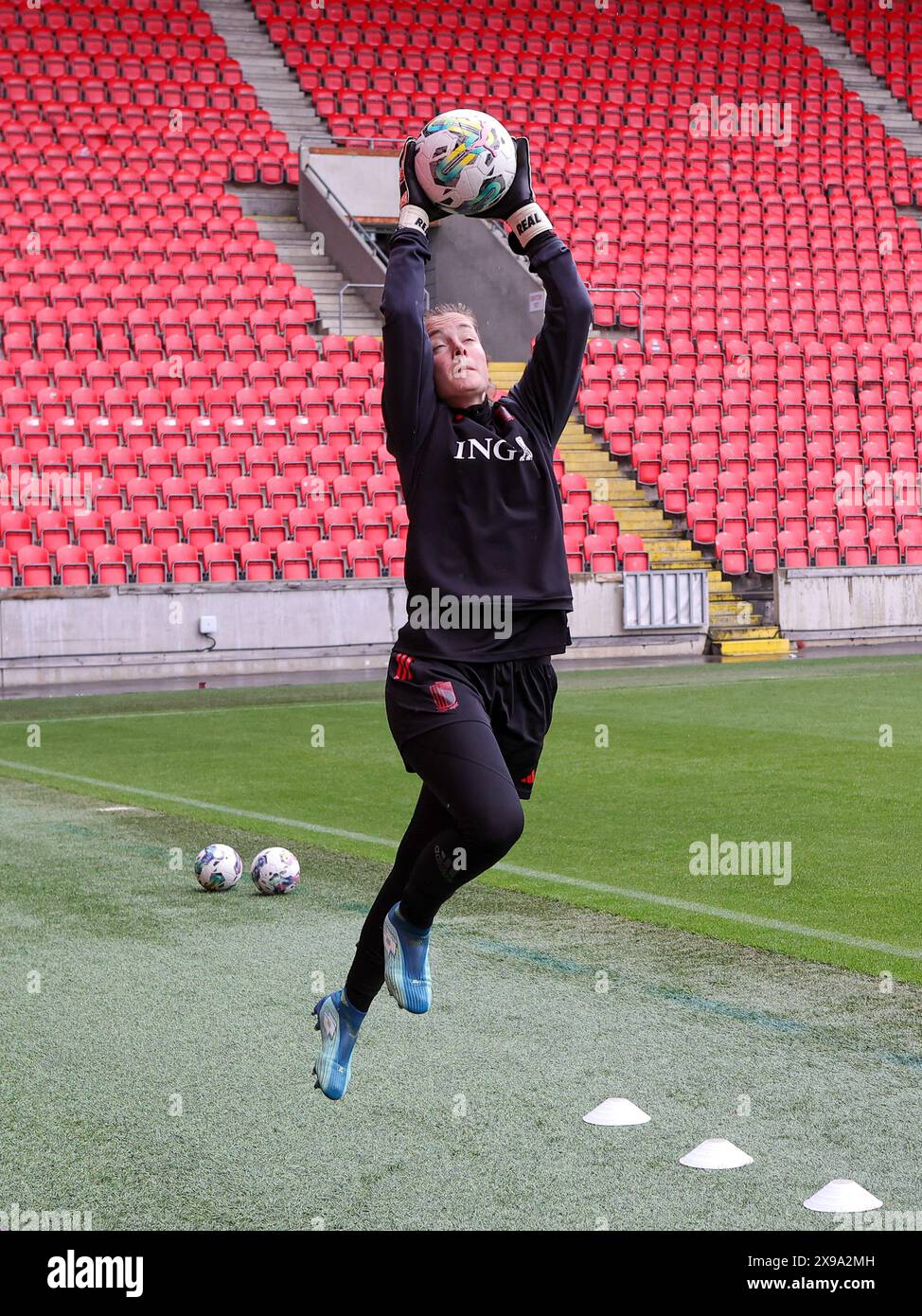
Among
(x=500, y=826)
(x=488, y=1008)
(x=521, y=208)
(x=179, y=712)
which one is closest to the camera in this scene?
(x=500, y=826)

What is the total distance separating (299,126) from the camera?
29109mm

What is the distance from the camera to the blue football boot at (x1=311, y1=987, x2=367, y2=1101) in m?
4.16

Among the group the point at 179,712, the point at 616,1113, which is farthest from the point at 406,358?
the point at 179,712

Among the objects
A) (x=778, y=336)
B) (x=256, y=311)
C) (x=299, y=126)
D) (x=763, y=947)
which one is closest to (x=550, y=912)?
(x=763, y=947)

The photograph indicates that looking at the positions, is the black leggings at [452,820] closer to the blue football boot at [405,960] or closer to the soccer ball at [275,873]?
the blue football boot at [405,960]

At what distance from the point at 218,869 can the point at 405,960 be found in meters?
3.40

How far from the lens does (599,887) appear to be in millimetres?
7137

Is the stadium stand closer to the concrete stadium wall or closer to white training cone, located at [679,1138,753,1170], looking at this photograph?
the concrete stadium wall

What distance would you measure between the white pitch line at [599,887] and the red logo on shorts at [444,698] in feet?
8.51

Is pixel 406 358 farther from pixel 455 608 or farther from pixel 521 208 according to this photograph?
pixel 521 208

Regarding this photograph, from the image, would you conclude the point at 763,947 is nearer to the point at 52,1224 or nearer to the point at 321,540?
the point at 52,1224

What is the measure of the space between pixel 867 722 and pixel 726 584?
8.86 metres

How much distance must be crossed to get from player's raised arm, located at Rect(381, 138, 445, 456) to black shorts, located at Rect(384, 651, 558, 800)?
56 cm

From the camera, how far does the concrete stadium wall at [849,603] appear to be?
21.6 metres
